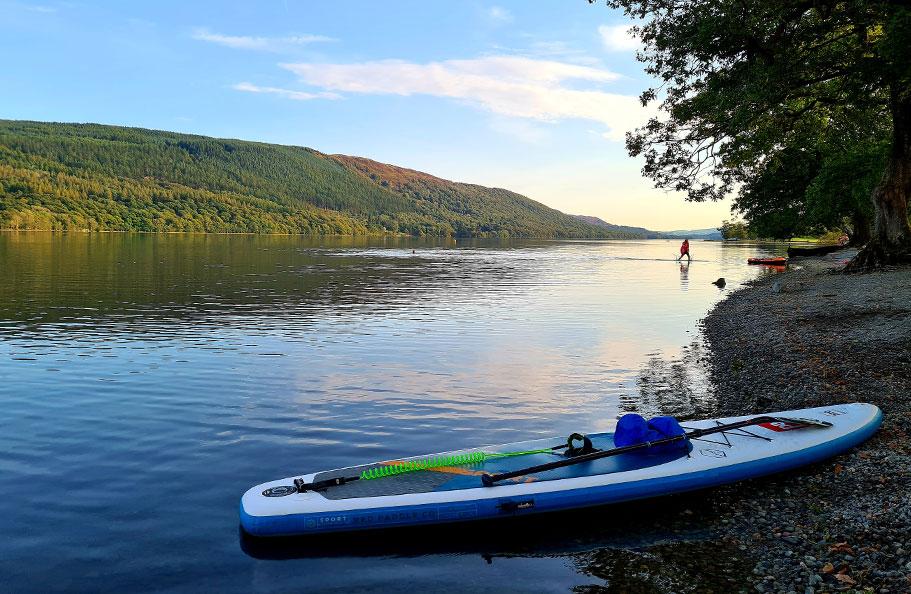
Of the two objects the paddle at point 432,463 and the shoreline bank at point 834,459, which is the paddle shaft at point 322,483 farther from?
the shoreline bank at point 834,459

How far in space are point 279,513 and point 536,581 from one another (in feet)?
11.5

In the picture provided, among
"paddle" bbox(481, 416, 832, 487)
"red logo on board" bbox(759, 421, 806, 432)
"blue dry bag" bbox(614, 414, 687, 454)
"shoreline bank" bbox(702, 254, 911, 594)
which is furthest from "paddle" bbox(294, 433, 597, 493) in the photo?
"red logo on board" bbox(759, 421, 806, 432)

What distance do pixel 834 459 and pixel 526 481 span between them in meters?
5.61

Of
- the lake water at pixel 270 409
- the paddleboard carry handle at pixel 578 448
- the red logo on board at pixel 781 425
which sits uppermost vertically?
the red logo on board at pixel 781 425

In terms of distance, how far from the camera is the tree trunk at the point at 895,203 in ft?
99.3

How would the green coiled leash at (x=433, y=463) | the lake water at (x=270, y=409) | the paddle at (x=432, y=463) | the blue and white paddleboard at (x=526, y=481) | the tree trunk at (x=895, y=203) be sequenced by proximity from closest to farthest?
the lake water at (x=270, y=409), the blue and white paddleboard at (x=526, y=481), the paddle at (x=432, y=463), the green coiled leash at (x=433, y=463), the tree trunk at (x=895, y=203)

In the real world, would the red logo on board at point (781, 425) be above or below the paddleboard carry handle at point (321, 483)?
above

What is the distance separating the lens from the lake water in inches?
321

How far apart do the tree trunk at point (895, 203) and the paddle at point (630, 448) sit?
82.7 feet

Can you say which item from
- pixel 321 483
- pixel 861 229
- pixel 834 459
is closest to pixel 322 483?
pixel 321 483

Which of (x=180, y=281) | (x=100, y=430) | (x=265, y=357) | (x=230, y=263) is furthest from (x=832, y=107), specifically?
(x=230, y=263)

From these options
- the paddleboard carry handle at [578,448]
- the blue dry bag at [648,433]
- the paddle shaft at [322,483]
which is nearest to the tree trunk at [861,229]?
the blue dry bag at [648,433]

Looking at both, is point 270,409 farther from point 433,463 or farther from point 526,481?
point 526,481

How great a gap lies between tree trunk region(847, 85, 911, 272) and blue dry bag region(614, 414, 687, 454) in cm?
2736
